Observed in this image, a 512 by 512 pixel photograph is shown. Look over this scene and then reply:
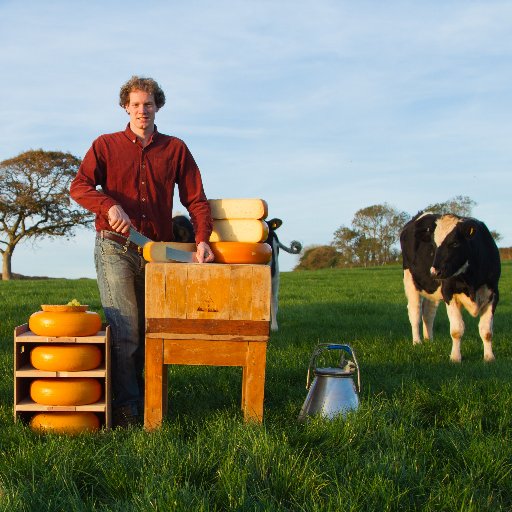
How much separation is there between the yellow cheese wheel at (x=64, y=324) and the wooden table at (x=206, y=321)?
0.58m

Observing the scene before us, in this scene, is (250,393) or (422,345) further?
(422,345)

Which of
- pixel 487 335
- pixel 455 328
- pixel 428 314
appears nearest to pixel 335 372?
pixel 455 328

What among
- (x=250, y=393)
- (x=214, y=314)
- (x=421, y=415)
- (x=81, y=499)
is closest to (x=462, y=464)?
(x=421, y=415)

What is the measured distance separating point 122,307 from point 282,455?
1.94 metres

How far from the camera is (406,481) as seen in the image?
3.82 meters

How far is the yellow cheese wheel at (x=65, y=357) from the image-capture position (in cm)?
510

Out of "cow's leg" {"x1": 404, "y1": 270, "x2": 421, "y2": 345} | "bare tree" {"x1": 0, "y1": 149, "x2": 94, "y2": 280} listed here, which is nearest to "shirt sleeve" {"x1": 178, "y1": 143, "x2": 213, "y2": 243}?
"cow's leg" {"x1": 404, "y1": 270, "x2": 421, "y2": 345}

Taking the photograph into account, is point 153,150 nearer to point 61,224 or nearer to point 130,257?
point 130,257

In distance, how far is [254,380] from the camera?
4965mm

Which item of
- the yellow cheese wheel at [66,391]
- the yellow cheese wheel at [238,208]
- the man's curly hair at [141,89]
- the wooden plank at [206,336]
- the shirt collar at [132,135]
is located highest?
the man's curly hair at [141,89]

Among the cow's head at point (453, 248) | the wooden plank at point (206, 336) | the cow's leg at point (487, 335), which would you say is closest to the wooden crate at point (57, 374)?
the wooden plank at point (206, 336)

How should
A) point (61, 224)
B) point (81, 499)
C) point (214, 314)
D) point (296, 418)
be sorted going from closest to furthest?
point (81, 499) → point (214, 314) → point (296, 418) → point (61, 224)

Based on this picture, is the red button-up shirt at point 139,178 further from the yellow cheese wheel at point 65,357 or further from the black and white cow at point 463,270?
the black and white cow at point 463,270

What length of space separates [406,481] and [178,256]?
2.14m
